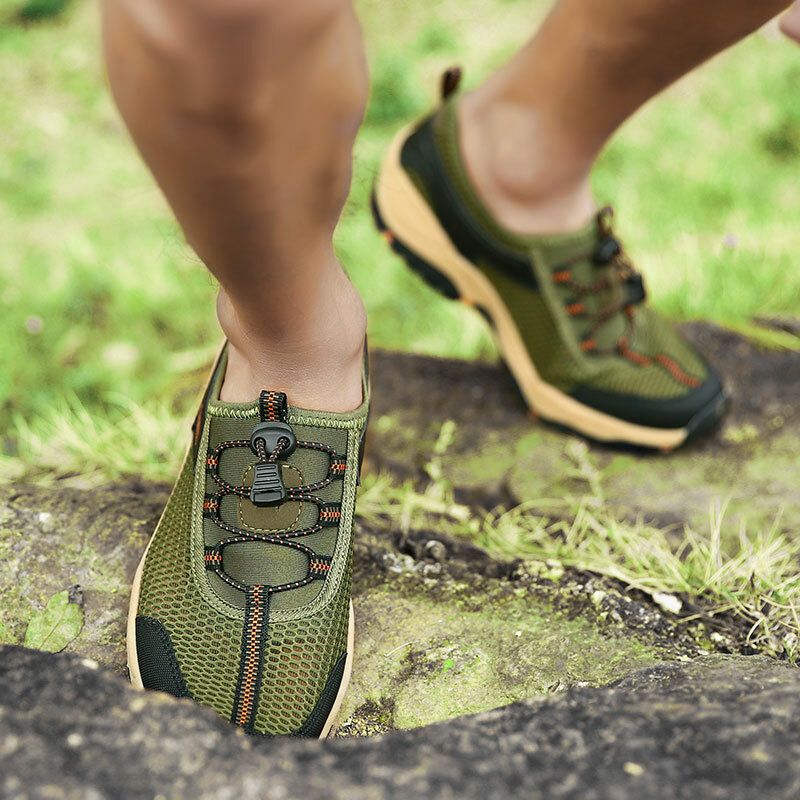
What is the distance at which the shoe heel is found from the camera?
6.63 feet

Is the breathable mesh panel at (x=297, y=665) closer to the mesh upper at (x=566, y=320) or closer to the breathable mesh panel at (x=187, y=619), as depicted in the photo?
the breathable mesh panel at (x=187, y=619)

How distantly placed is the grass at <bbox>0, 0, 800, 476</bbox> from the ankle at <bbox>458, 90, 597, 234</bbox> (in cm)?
34

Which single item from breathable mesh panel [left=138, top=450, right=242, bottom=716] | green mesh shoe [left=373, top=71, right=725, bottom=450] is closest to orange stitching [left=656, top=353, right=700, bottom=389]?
green mesh shoe [left=373, top=71, right=725, bottom=450]

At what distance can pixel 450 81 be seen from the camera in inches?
78.6

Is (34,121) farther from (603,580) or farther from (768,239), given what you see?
(603,580)

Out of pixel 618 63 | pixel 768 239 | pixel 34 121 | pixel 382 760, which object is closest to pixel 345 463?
pixel 382 760

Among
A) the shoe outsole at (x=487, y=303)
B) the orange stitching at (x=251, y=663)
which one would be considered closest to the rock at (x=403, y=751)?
the orange stitching at (x=251, y=663)

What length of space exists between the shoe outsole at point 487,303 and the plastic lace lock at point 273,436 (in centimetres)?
85

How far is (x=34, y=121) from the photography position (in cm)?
352

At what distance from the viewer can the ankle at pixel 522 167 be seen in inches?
70.9

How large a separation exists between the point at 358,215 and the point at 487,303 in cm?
60

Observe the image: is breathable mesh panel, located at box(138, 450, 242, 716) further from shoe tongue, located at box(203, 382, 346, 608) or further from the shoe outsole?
the shoe outsole

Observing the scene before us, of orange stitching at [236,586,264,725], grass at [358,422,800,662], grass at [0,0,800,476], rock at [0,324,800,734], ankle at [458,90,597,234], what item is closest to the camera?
orange stitching at [236,586,264,725]

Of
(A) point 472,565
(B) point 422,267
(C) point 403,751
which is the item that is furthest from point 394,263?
(C) point 403,751
